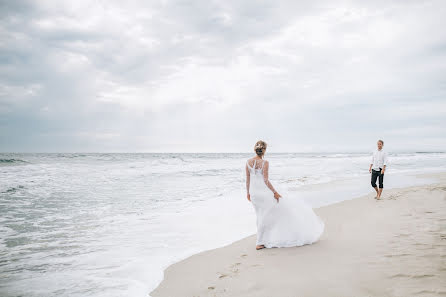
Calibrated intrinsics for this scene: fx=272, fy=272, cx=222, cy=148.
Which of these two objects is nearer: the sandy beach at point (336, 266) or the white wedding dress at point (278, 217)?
the sandy beach at point (336, 266)

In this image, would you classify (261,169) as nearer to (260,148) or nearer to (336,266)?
(260,148)

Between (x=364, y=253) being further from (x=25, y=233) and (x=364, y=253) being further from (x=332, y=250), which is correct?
(x=25, y=233)

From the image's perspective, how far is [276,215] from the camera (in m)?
5.08

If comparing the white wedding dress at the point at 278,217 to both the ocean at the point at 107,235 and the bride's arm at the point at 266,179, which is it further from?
the ocean at the point at 107,235

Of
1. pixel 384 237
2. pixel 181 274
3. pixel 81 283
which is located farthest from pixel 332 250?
pixel 81 283

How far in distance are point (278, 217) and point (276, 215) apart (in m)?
0.05

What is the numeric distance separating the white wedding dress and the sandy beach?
0.61 feet

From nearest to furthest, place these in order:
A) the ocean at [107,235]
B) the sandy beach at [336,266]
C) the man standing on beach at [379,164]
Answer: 1. the sandy beach at [336,266]
2. the ocean at [107,235]
3. the man standing on beach at [379,164]

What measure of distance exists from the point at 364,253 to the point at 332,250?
1.62ft

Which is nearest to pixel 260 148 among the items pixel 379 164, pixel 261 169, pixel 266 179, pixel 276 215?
pixel 261 169

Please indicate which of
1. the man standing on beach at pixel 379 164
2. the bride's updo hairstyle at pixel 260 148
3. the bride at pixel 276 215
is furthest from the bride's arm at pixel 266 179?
the man standing on beach at pixel 379 164

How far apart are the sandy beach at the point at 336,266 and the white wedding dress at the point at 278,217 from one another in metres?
0.19

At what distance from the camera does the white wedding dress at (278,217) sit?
498 cm

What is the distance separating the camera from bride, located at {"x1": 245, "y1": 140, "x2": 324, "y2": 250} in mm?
4982
